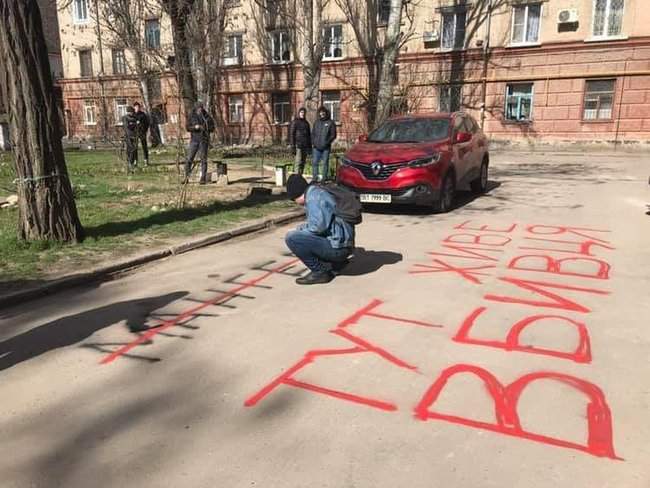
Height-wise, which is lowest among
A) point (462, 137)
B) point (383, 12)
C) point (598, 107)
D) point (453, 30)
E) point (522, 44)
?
point (462, 137)

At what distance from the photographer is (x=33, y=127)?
6145mm

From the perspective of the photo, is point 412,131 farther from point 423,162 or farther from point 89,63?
point 89,63

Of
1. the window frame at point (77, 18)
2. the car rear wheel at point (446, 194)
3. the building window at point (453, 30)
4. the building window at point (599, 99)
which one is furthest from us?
the window frame at point (77, 18)

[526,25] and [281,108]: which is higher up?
[526,25]

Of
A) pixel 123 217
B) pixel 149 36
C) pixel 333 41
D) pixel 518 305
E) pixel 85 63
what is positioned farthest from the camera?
pixel 85 63

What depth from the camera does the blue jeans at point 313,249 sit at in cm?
527

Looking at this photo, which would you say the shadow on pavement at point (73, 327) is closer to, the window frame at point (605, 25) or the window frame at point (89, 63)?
the window frame at point (605, 25)

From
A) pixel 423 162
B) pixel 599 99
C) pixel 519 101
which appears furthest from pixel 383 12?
pixel 423 162

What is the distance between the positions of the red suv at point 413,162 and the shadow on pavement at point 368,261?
230cm

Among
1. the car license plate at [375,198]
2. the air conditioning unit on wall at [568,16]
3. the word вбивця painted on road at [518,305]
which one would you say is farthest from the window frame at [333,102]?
the word вбивця painted on road at [518,305]

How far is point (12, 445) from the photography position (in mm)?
2773

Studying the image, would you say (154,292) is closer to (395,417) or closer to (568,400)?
(395,417)

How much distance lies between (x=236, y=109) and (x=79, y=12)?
44.3 feet

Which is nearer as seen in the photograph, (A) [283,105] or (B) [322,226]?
(B) [322,226]
